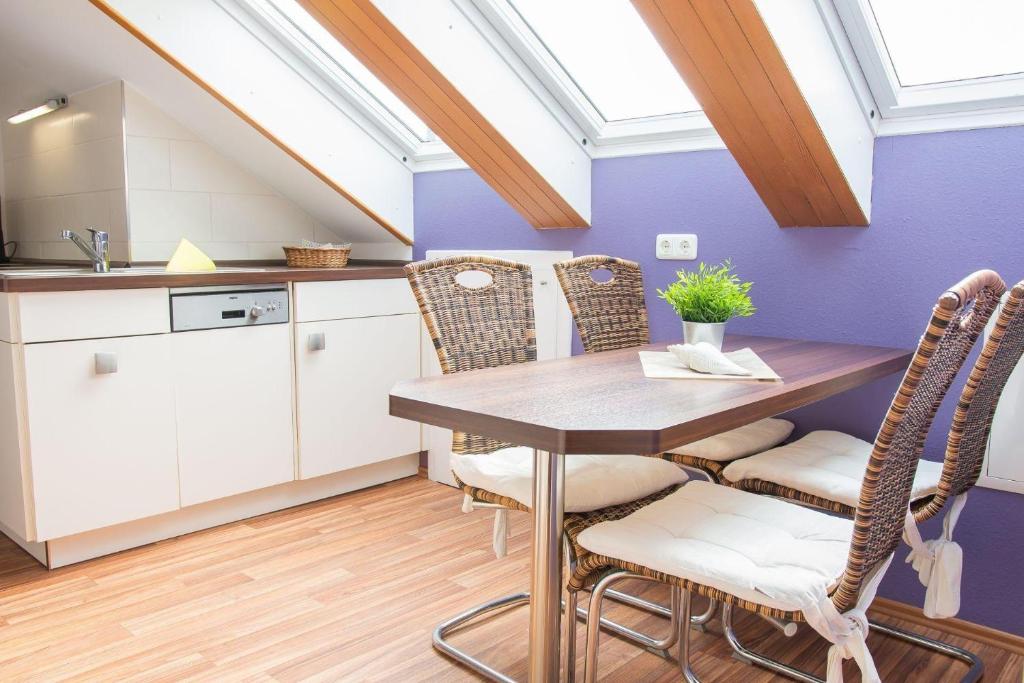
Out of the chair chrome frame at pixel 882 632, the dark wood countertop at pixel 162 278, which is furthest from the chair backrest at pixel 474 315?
the dark wood countertop at pixel 162 278

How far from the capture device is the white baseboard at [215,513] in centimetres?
268

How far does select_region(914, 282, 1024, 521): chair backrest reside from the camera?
1.58 m

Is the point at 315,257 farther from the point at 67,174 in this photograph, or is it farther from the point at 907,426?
the point at 907,426

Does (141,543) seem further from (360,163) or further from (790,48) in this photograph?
(790,48)

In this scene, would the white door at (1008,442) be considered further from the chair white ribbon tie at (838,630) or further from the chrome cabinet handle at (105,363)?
the chrome cabinet handle at (105,363)

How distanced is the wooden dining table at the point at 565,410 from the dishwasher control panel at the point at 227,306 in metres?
1.36

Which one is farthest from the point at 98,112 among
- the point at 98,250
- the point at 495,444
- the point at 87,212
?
the point at 495,444

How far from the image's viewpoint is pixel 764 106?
7.23 ft

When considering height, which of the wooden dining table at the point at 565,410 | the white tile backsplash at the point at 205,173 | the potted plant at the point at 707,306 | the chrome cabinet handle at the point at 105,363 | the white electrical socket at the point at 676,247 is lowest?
the chrome cabinet handle at the point at 105,363

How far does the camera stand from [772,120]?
→ 224cm

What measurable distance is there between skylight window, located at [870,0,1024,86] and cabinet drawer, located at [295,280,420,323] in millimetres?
1711

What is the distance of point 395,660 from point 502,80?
1.81 m

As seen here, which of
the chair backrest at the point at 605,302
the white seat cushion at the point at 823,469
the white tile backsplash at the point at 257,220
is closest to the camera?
the white seat cushion at the point at 823,469

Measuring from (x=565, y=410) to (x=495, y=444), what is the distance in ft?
2.29
